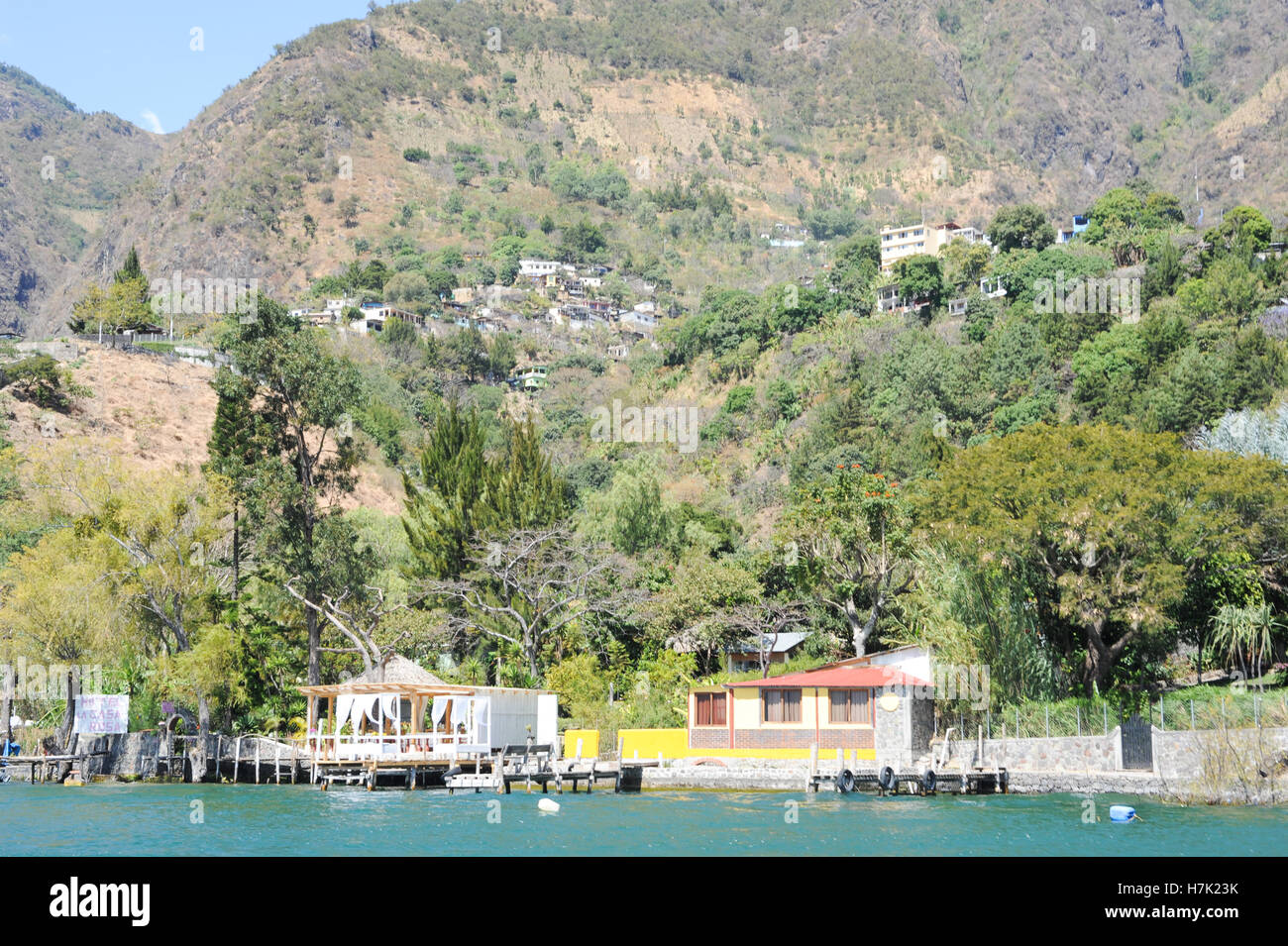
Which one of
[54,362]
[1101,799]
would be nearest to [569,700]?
[1101,799]

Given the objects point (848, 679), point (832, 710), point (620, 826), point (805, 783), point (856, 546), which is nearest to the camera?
point (620, 826)

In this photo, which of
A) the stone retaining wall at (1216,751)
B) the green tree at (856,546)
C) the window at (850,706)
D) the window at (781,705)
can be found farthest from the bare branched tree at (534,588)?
the stone retaining wall at (1216,751)

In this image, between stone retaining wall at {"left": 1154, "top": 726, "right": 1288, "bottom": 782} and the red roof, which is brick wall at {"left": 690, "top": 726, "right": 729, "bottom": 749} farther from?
stone retaining wall at {"left": 1154, "top": 726, "right": 1288, "bottom": 782}

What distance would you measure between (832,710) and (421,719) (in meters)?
13.8

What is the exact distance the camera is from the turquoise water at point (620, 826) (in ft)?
77.7

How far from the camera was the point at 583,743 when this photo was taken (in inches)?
1638

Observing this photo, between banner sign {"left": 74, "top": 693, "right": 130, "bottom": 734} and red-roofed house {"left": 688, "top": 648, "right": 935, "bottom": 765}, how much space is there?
19729mm

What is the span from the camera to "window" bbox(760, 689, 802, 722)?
40438 millimetres

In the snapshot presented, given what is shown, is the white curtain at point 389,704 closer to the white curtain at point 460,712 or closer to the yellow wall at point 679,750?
the white curtain at point 460,712

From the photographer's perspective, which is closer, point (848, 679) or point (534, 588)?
point (848, 679)

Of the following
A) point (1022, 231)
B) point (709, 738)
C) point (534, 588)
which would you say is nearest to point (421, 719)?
point (534, 588)

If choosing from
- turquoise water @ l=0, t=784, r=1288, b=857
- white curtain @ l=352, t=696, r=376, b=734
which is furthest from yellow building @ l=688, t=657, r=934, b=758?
white curtain @ l=352, t=696, r=376, b=734

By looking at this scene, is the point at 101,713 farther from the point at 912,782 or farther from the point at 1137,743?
the point at 1137,743
